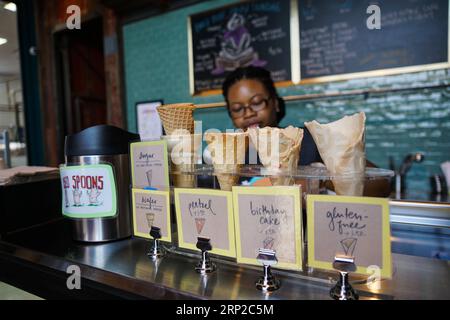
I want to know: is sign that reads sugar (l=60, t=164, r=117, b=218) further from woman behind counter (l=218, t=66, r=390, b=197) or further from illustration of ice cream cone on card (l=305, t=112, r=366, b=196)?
woman behind counter (l=218, t=66, r=390, b=197)

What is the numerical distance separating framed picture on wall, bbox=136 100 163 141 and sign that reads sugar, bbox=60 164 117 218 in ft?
8.26

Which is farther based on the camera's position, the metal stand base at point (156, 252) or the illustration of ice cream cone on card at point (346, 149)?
the metal stand base at point (156, 252)

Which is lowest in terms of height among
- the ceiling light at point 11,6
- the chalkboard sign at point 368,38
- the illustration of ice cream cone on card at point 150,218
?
the illustration of ice cream cone on card at point 150,218

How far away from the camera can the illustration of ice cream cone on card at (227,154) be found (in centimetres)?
77

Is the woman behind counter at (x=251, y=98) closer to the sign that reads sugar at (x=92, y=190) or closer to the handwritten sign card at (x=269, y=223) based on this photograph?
the sign that reads sugar at (x=92, y=190)

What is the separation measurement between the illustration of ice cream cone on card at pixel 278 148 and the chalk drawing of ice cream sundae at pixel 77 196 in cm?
55

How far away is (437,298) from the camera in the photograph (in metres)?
0.62

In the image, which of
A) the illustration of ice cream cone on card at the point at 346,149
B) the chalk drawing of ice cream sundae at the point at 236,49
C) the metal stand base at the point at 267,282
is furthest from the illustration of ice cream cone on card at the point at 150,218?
the chalk drawing of ice cream sundae at the point at 236,49

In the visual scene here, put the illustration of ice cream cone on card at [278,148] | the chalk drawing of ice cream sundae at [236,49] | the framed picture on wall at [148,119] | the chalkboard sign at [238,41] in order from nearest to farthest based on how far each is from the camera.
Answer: the illustration of ice cream cone on card at [278,148], the chalkboard sign at [238,41], the chalk drawing of ice cream sundae at [236,49], the framed picture on wall at [148,119]

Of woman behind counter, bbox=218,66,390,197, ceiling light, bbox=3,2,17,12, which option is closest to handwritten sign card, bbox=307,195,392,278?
woman behind counter, bbox=218,66,390,197

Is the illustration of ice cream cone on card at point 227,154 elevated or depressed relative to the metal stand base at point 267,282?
elevated

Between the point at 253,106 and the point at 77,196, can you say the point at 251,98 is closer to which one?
the point at 253,106

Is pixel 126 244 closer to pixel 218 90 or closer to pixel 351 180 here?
pixel 351 180

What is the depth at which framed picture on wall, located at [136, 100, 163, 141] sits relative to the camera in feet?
11.4
